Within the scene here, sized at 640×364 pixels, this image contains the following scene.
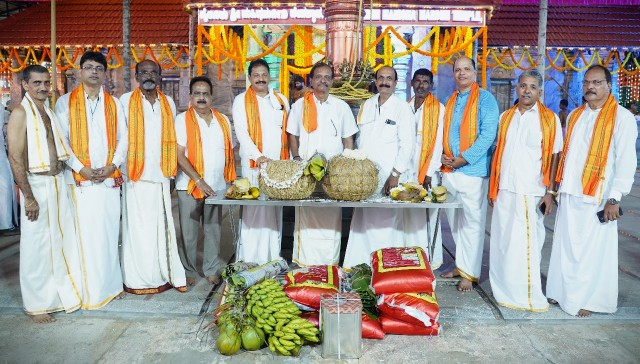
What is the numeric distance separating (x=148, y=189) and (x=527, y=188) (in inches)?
114

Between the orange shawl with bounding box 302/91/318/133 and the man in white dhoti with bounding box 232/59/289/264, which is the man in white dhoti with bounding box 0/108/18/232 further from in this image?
the orange shawl with bounding box 302/91/318/133

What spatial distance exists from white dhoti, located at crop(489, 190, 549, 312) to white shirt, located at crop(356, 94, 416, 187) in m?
0.86

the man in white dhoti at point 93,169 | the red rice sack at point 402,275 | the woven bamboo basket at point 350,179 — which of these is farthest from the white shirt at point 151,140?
the red rice sack at point 402,275

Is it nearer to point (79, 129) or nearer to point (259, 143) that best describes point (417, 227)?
point (259, 143)

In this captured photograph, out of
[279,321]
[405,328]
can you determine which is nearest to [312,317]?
[279,321]

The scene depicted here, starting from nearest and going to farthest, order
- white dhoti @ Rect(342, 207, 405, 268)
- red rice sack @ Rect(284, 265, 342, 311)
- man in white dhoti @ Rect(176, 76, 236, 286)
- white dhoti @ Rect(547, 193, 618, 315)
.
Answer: red rice sack @ Rect(284, 265, 342, 311) < white dhoti @ Rect(547, 193, 618, 315) < man in white dhoti @ Rect(176, 76, 236, 286) < white dhoti @ Rect(342, 207, 405, 268)

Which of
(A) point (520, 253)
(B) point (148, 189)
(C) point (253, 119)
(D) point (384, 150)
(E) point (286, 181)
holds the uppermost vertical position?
(C) point (253, 119)

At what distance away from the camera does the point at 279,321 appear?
338 cm

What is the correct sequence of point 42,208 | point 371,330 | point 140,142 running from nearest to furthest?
1. point 371,330
2. point 42,208
3. point 140,142

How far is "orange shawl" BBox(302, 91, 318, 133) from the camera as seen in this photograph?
4715mm

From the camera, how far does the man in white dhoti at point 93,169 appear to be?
4.04 metres

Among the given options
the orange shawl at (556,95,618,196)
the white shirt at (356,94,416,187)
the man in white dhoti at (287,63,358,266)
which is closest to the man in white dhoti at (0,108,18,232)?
the man in white dhoti at (287,63,358,266)

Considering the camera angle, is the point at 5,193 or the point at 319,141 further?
the point at 5,193

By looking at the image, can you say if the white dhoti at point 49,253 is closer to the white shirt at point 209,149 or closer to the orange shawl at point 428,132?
the white shirt at point 209,149
